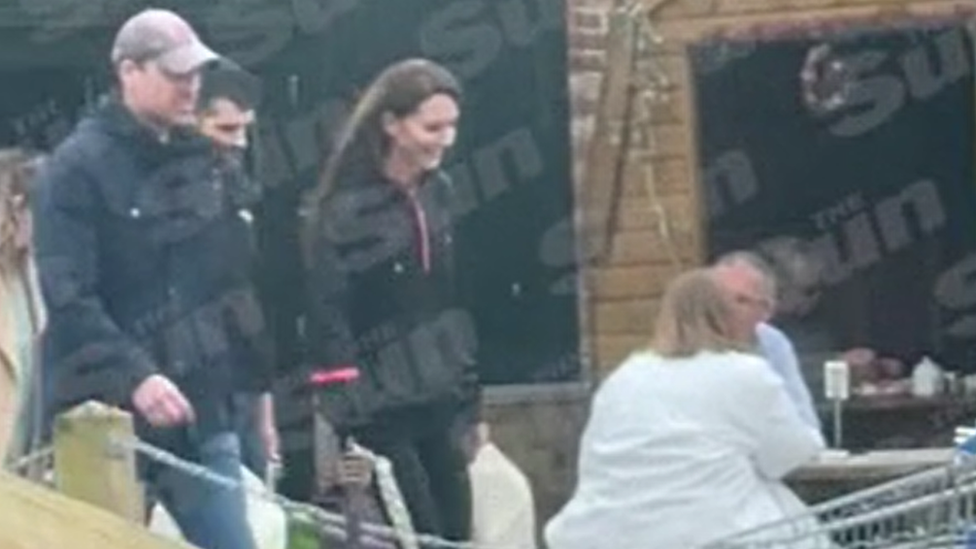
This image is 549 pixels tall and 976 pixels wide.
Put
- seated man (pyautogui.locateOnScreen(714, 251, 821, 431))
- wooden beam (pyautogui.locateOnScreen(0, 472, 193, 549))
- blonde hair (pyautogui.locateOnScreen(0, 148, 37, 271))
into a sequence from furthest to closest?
seated man (pyautogui.locateOnScreen(714, 251, 821, 431))
blonde hair (pyautogui.locateOnScreen(0, 148, 37, 271))
wooden beam (pyautogui.locateOnScreen(0, 472, 193, 549))

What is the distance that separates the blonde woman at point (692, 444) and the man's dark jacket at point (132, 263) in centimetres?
120

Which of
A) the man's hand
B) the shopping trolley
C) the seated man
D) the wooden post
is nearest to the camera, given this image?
the wooden post

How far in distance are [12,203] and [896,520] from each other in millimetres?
1964

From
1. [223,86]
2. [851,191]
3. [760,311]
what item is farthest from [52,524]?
[851,191]

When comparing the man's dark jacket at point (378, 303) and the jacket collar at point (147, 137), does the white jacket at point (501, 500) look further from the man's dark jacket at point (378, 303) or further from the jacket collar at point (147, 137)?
the jacket collar at point (147, 137)

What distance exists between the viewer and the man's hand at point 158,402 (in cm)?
624

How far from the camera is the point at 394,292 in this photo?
6.90 metres

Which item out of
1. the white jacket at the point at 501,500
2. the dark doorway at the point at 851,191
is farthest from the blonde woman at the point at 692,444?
the dark doorway at the point at 851,191

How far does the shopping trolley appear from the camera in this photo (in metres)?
6.14

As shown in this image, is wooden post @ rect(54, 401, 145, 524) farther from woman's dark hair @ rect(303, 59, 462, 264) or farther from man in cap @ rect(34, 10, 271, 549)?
woman's dark hair @ rect(303, 59, 462, 264)

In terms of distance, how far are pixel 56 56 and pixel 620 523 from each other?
380 centimetres

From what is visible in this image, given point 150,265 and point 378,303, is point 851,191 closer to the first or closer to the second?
point 378,303

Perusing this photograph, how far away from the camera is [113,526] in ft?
8.84

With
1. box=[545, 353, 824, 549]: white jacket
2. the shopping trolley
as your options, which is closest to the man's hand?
the shopping trolley
